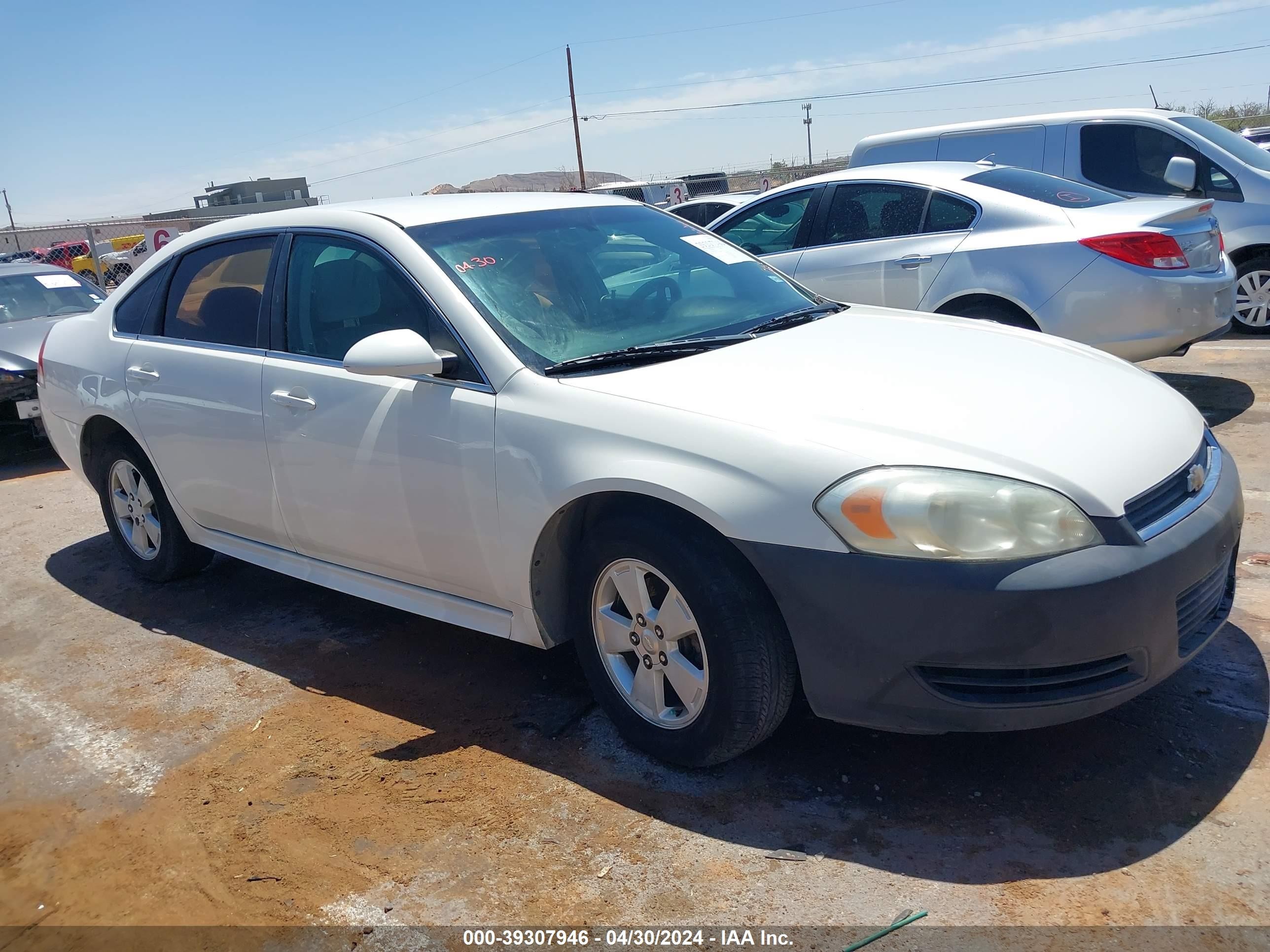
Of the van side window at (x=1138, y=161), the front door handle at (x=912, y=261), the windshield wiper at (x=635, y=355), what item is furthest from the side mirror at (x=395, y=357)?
the van side window at (x=1138, y=161)

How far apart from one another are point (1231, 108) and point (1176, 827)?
45.2 m

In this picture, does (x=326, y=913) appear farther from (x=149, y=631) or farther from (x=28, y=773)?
(x=149, y=631)

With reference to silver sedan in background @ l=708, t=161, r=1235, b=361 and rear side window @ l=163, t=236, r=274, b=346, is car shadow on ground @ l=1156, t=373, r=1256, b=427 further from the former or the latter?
rear side window @ l=163, t=236, r=274, b=346

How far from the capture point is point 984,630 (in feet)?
8.50

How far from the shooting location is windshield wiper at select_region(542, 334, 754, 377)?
3.38 metres

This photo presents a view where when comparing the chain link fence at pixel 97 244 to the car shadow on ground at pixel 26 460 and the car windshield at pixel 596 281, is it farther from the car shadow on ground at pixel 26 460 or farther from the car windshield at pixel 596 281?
the car windshield at pixel 596 281

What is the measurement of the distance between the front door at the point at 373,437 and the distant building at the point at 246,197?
3102cm

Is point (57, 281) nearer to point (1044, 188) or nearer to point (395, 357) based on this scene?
point (395, 357)

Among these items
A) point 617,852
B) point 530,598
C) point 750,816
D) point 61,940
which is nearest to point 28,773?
point 61,940

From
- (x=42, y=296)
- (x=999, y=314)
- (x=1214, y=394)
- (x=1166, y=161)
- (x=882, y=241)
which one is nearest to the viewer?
(x=999, y=314)

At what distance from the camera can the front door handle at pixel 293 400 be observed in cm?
391

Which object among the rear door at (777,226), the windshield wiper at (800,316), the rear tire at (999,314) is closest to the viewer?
the windshield wiper at (800,316)

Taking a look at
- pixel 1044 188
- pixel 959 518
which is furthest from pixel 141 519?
pixel 1044 188

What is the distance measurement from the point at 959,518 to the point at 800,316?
5.07 ft
